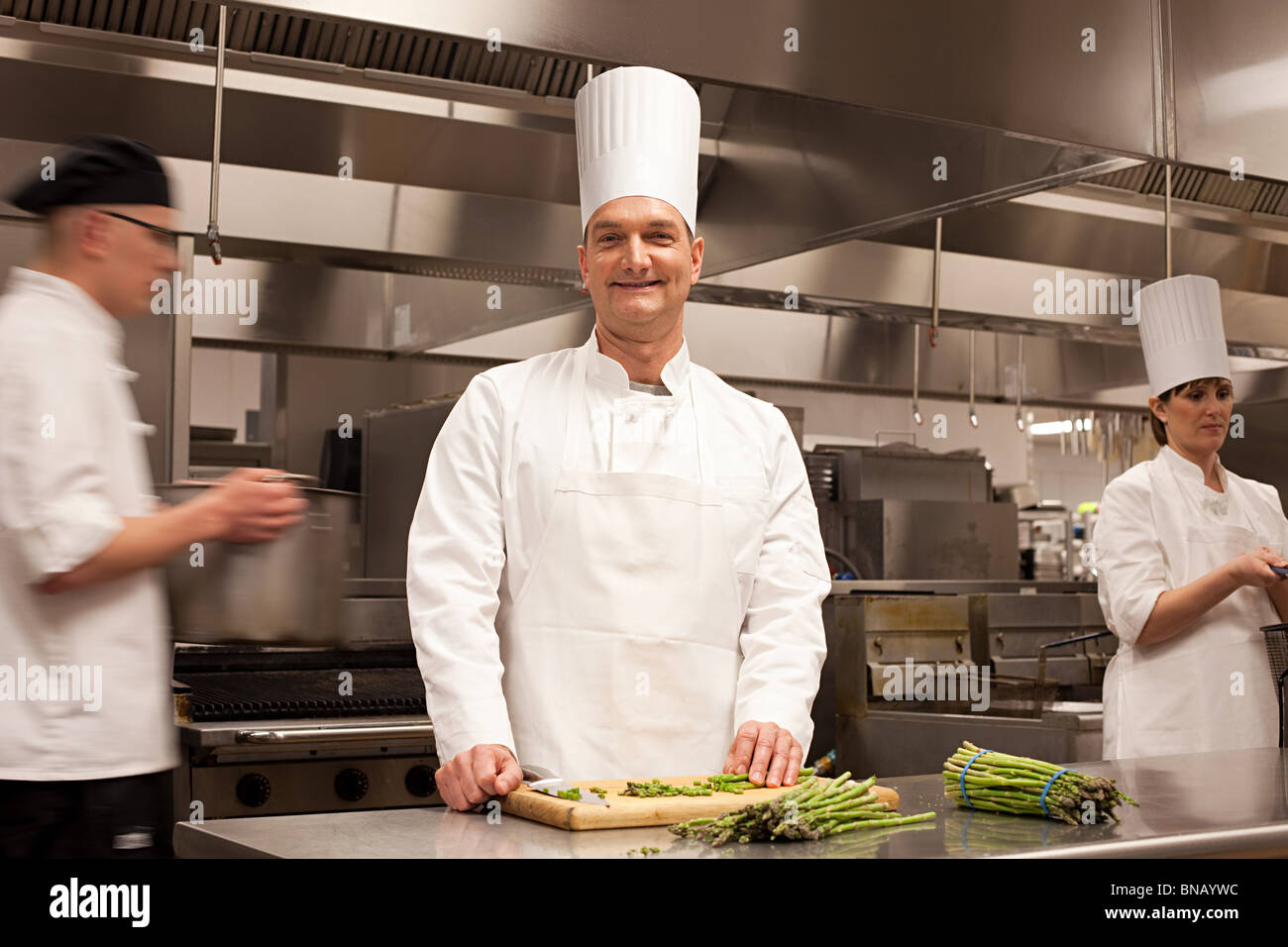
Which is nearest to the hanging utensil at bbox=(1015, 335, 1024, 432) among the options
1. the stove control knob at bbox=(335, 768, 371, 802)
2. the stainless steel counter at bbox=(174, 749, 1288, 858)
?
the stove control knob at bbox=(335, 768, 371, 802)

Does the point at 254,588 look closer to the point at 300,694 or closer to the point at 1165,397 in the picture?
the point at 300,694

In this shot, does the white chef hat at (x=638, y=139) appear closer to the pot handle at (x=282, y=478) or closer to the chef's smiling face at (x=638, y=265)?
the chef's smiling face at (x=638, y=265)

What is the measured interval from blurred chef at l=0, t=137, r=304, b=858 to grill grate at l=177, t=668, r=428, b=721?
3.54 feet

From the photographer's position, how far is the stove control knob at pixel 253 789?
9.23 feet

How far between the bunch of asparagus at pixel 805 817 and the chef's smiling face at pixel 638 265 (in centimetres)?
83

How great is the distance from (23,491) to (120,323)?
150 cm

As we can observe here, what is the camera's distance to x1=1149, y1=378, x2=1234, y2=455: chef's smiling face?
3158 millimetres

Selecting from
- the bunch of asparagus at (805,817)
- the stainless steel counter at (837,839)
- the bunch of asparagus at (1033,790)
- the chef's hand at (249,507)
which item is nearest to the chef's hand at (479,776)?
the stainless steel counter at (837,839)

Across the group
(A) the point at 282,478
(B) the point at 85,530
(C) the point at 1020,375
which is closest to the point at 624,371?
(A) the point at 282,478

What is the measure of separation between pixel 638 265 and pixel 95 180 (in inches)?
31.1

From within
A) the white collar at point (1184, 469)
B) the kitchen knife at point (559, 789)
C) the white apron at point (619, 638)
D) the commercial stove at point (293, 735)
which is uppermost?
the white collar at point (1184, 469)

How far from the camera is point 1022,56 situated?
8.49ft
